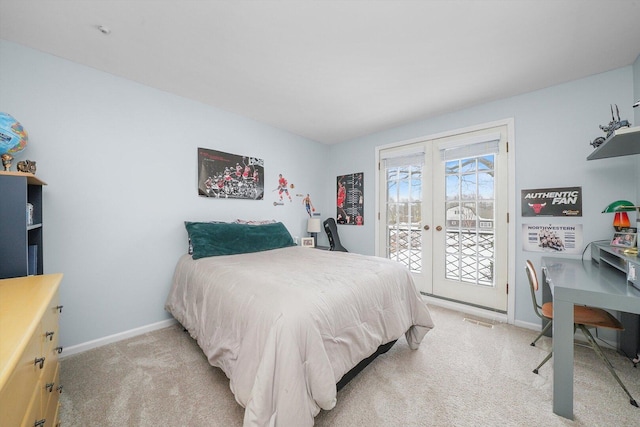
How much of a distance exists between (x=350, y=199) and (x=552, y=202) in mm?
2574

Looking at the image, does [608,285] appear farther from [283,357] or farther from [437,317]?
[283,357]

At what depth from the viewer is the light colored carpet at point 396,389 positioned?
4.66 feet

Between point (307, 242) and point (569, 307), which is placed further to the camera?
point (307, 242)

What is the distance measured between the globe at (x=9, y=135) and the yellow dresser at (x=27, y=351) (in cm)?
97

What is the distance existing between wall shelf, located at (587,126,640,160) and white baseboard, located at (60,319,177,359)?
4.18 metres

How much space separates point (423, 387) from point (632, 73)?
3.28 m

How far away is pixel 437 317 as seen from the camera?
9.30ft

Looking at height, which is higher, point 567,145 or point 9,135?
point 567,145

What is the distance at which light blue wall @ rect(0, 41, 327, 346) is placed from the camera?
196cm

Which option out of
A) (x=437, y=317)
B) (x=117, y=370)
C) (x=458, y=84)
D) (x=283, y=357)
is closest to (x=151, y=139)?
(x=117, y=370)

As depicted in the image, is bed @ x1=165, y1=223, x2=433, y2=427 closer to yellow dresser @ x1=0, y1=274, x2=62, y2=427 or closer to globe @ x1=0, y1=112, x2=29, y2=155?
yellow dresser @ x1=0, y1=274, x2=62, y2=427

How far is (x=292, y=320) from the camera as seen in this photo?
1.20 meters

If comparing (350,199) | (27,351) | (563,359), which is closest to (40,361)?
(27,351)

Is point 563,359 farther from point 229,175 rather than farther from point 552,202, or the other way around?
point 229,175
